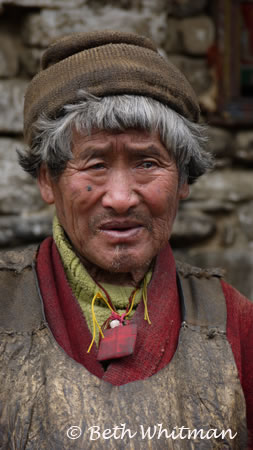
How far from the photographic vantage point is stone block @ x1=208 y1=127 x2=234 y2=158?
2705 mm

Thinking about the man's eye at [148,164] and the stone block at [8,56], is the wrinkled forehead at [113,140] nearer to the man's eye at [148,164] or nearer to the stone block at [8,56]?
the man's eye at [148,164]

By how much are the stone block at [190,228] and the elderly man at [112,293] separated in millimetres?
986

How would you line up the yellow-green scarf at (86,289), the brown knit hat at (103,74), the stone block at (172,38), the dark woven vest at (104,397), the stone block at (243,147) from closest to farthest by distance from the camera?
1. the dark woven vest at (104,397)
2. the brown knit hat at (103,74)
3. the yellow-green scarf at (86,289)
4. the stone block at (172,38)
5. the stone block at (243,147)

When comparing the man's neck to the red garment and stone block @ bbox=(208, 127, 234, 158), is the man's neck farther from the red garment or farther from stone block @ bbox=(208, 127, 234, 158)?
stone block @ bbox=(208, 127, 234, 158)

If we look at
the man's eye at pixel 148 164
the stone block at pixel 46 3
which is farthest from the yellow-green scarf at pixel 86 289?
the stone block at pixel 46 3

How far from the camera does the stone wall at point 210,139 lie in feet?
7.98

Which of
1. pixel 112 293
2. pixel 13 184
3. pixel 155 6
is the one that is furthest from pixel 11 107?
pixel 112 293

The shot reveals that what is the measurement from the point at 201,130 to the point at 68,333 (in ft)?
2.47

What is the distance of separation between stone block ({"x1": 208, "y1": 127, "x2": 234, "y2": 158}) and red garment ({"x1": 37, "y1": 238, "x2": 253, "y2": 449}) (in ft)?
3.56

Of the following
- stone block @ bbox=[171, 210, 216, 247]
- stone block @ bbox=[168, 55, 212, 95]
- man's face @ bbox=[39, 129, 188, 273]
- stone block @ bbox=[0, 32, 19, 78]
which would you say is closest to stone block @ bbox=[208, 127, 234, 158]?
stone block @ bbox=[168, 55, 212, 95]

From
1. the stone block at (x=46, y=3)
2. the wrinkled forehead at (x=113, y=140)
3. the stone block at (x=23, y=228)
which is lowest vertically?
the stone block at (x=23, y=228)

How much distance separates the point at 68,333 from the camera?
5.10ft

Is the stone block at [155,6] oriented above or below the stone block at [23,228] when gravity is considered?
above

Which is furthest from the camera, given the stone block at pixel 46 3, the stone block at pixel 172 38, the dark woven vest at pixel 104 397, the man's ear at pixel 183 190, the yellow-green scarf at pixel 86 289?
the stone block at pixel 172 38
